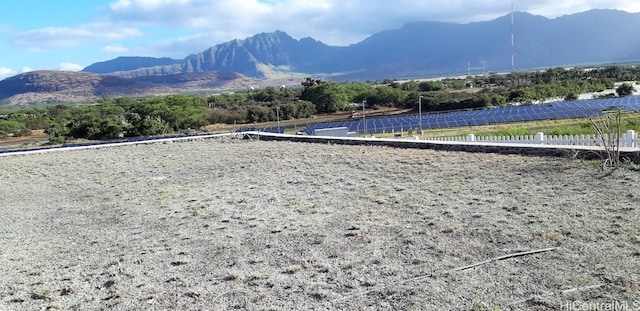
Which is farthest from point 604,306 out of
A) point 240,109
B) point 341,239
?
point 240,109

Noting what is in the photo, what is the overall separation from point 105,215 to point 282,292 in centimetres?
438

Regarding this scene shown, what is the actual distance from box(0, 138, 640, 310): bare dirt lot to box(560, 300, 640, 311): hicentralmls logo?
0.01 metres

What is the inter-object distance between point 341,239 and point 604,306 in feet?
8.48

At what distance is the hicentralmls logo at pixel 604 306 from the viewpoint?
3.42 m

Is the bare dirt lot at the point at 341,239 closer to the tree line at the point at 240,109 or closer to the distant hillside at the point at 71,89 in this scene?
the tree line at the point at 240,109

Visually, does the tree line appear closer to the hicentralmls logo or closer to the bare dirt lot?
the bare dirt lot

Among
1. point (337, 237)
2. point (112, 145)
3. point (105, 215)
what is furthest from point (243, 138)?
point (337, 237)

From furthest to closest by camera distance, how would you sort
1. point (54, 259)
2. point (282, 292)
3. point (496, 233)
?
point (54, 259) < point (496, 233) < point (282, 292)

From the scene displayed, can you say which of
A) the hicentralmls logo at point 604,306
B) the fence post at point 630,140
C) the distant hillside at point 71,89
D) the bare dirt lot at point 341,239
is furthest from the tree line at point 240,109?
the distant hillside at point 71,89

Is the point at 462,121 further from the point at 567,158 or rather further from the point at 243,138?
the point at 567,158

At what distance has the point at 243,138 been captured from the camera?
59.8 ft

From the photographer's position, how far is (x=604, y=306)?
3455 millimetres

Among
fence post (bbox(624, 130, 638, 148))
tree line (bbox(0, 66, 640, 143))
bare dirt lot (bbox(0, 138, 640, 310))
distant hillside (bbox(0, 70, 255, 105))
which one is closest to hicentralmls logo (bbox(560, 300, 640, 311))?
bare dirt lot (bbox(0, 138, 640, 310))

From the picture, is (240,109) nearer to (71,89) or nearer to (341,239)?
(341,239)
